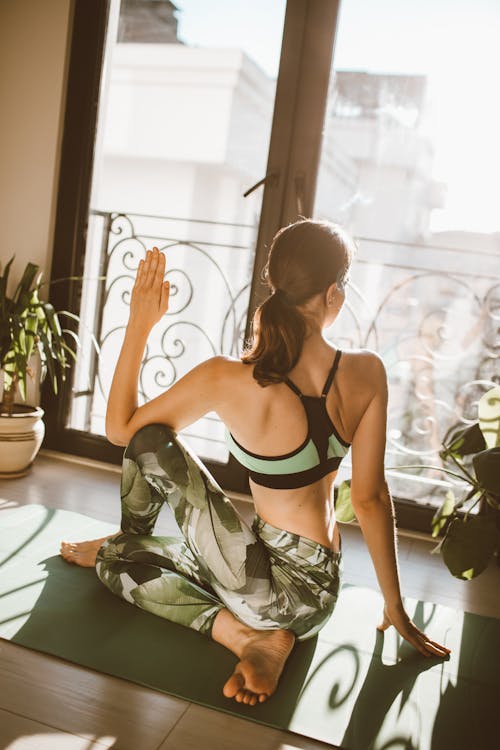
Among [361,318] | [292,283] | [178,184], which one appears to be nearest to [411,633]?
[292,283]

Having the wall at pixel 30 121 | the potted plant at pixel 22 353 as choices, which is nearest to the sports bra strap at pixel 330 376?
Result: the potted plant at pixel 22 353

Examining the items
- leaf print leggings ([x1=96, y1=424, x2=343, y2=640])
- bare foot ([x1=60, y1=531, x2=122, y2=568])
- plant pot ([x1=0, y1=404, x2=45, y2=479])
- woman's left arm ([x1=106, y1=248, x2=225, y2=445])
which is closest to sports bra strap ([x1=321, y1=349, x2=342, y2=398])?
woman's left arm ([x1=106, y1=248, x2=225, y2=445])

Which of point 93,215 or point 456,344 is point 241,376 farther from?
point 93,215

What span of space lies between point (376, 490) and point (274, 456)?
256 millimetres

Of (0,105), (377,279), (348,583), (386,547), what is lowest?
Answer: (348,583)

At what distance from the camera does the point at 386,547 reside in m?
1.45

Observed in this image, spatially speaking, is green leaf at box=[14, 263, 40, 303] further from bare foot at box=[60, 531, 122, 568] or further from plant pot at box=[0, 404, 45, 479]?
bare foot at box=[60, 531, 122, 568]

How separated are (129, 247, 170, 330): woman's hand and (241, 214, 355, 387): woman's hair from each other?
0.83 feet

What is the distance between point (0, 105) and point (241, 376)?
2.28 meters

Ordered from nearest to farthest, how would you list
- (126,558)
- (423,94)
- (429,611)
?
(126,558) → (429,611) → (423,94)

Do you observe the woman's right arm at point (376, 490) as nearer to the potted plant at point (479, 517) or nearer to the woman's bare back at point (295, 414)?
the woman's bare back at point (295, 414)

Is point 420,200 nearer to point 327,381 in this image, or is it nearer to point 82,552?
point 327,381

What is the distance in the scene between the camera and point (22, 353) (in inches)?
100

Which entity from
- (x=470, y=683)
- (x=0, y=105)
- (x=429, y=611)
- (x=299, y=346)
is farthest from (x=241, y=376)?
(x=0, y=105)
